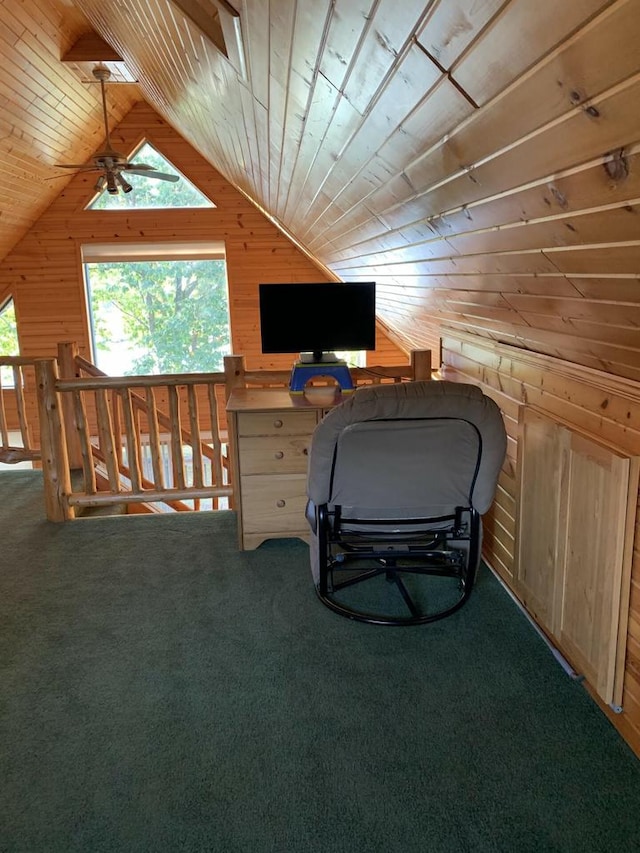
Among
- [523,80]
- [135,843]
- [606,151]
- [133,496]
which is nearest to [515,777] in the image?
[135,843]

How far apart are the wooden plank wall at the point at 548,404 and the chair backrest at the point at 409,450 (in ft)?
0.90

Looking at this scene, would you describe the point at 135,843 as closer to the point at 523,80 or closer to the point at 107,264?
the point at 523,80

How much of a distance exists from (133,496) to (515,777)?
2.58 m

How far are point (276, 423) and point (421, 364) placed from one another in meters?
0.99

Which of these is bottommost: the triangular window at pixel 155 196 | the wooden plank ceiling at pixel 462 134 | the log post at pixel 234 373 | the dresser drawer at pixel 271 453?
the dresser drawer at pixel 271 453

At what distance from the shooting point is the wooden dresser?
2869 mm

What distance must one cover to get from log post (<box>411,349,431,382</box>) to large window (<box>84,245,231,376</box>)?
497cm

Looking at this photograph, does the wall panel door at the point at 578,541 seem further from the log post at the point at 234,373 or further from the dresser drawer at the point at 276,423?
the log post at the point at 234,373

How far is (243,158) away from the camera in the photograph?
379 centimetres

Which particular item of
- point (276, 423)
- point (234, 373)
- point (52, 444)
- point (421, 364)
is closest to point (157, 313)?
point (52, 444)

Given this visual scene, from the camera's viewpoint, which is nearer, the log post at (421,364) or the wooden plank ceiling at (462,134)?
the wooden plank ceiling at (462,134)

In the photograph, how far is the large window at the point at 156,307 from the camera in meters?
7.85

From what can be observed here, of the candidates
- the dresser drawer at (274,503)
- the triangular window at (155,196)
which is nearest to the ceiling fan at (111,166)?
the triangular window at (155,196)

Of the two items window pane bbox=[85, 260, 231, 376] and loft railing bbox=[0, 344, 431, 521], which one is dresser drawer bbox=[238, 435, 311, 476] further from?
window pane bbox=[85, 260, 231, 376]
